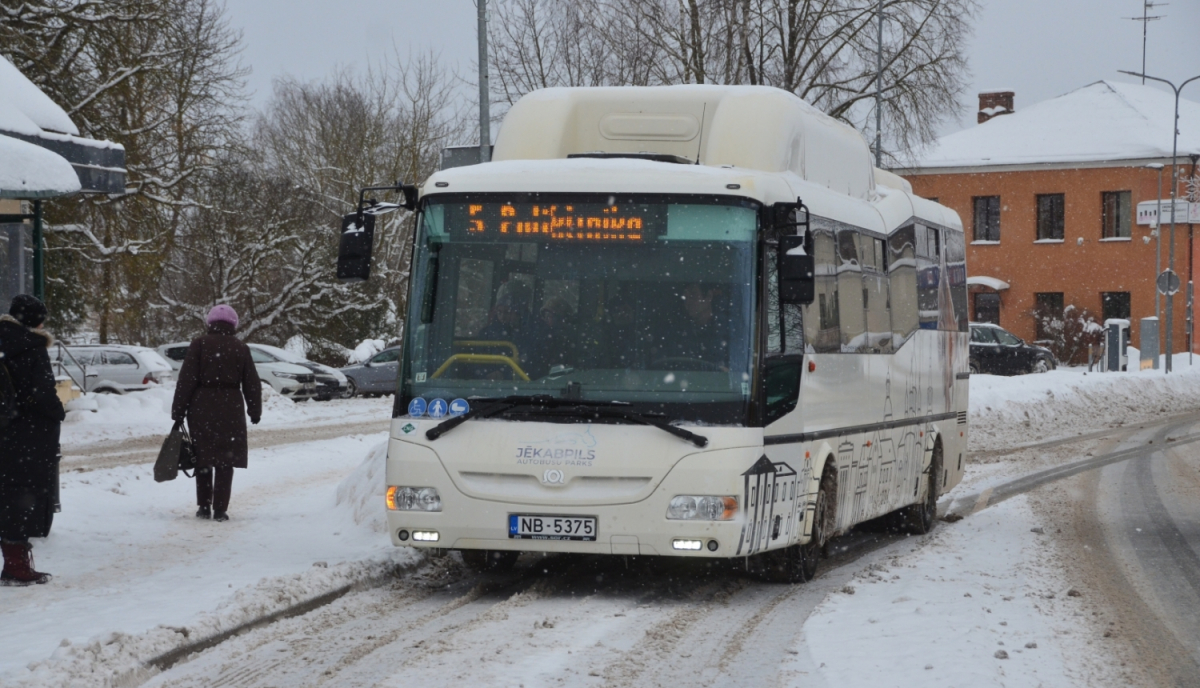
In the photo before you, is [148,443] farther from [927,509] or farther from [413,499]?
[413,499]

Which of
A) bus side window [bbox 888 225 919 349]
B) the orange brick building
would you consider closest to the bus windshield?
bus side window [bbox 888 225 919 349]

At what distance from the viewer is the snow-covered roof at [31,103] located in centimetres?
1226

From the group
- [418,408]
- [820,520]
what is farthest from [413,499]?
[820,520]

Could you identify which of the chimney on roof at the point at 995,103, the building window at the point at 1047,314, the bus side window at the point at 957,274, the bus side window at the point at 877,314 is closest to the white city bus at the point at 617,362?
the bus side window at the point at 877,314

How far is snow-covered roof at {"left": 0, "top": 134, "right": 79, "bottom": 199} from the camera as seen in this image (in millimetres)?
10484

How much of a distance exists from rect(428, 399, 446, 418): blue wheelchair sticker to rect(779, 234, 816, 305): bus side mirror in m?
2.09

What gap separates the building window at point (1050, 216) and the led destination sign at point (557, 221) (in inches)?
2108

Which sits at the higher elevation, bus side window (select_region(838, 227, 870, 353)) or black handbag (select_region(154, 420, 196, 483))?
bus side window (select_region(838, 227, 870, 353))

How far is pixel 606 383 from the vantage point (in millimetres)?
9148

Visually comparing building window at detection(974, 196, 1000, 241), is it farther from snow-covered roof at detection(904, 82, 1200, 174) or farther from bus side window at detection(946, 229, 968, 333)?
bus side window at detection(946, 229, 968, 333)

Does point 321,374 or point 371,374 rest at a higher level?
point 321,374

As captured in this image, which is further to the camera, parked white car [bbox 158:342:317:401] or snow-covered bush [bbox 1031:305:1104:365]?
snow-covered bush [bbox 1031:305:1104:365]

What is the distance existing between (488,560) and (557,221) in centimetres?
259

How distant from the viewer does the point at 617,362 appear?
9.21m
